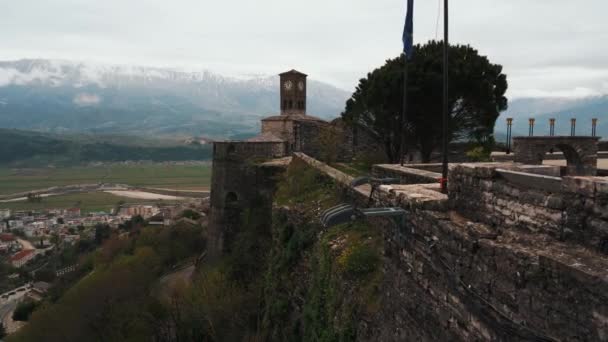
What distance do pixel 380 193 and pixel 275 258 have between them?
701cm

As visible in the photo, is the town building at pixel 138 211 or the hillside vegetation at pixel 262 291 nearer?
the hillside vegetation at pixel 262 291

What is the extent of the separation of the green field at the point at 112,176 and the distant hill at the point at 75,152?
792 cm

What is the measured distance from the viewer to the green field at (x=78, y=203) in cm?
9472

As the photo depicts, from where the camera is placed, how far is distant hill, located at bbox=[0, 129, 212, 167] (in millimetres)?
153500

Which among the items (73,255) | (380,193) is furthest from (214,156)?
(73,255)

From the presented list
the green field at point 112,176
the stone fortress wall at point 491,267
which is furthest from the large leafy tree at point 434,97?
the green field at point 112,176

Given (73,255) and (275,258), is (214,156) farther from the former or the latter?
(73,255)

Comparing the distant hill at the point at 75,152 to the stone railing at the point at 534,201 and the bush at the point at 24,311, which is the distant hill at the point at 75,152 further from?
the stone railing at the point at 534,201

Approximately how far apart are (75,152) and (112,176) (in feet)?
121

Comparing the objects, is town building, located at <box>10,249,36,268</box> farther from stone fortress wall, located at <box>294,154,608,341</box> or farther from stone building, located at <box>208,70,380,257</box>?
stone fortress wall, located at <box>294,154,608,341</box>

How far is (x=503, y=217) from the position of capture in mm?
Answer: 4277

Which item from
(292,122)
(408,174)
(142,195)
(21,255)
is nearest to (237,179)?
(292,122)

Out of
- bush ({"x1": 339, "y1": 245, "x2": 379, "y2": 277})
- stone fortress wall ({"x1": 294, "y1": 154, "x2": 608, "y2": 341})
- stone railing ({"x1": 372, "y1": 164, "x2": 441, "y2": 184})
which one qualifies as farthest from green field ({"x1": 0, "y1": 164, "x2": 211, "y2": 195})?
stone fortress wall ({"x1": 294, "y1": 154, "x2": 608, "y2": 341})

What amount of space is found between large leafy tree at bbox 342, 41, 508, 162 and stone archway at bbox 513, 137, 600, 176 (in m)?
6.21
